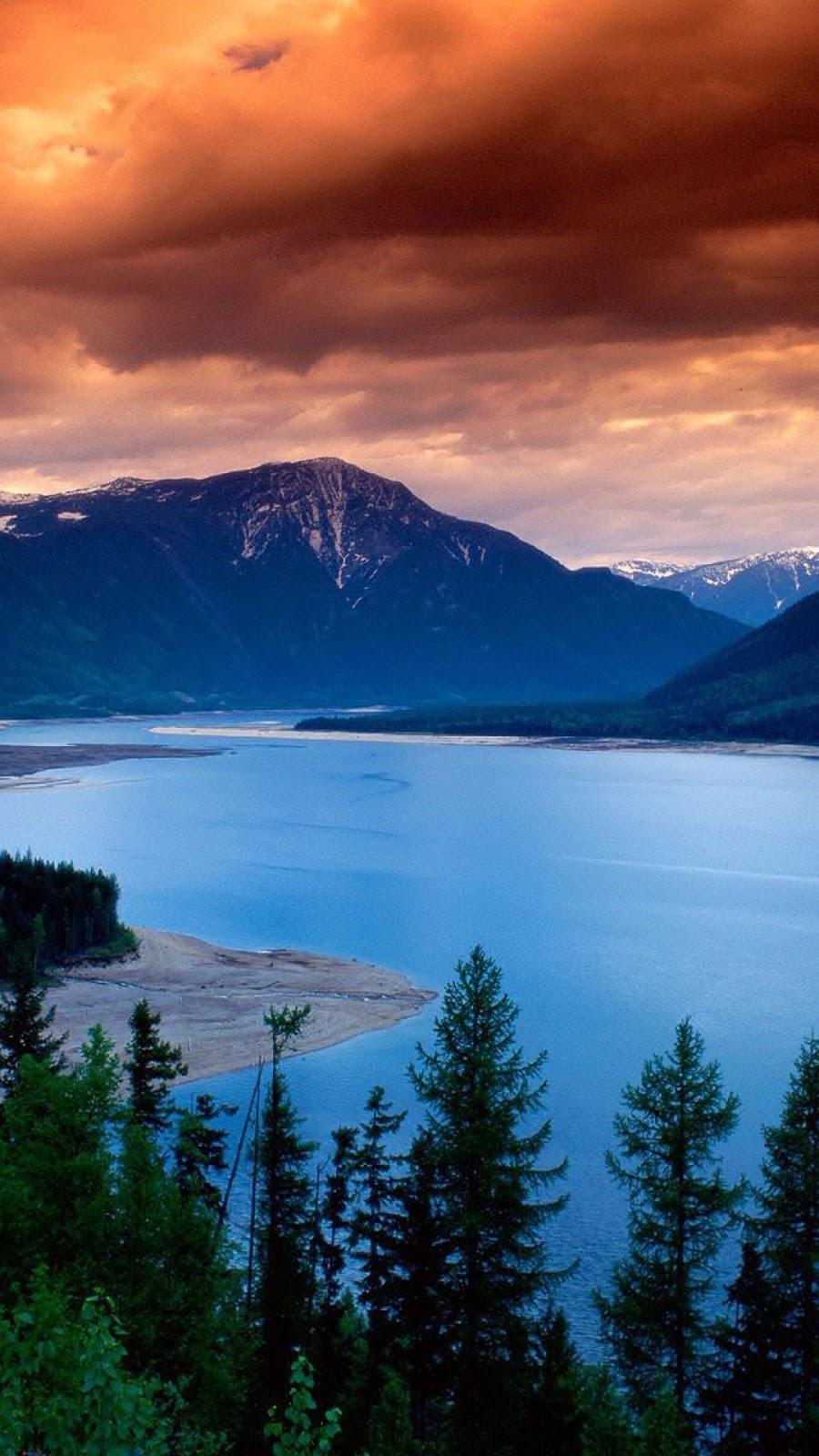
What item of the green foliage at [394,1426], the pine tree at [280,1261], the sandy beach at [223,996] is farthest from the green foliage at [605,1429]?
the sandy beach at [223,996]

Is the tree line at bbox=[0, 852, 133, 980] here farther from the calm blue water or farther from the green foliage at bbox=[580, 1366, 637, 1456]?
the green foliage at bbox=[580, 1366, 637, 1456]

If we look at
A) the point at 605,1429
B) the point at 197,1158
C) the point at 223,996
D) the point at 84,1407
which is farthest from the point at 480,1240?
the point at 223,996

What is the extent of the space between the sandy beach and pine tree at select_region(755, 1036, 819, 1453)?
32326mm

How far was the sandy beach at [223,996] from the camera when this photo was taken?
61844 millimetres

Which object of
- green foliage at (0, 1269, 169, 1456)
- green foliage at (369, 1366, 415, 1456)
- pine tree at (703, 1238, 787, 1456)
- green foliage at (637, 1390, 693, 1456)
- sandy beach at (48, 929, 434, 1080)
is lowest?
sandy beach at (48, 929, 434, 1080)

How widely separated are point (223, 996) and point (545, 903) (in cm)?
4184

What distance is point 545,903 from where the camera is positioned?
10594cm

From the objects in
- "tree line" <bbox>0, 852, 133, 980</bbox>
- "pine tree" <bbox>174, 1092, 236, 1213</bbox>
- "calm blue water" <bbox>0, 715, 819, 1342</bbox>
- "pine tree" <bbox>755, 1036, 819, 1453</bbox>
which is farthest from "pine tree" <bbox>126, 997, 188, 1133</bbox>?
"tree line" <bbox>0, 852, 133, 980</bbox>

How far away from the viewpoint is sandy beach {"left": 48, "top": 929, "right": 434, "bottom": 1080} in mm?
61844

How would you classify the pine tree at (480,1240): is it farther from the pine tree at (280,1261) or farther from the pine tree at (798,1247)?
the pine tree at (798,1247)

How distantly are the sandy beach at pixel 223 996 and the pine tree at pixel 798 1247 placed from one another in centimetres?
3233

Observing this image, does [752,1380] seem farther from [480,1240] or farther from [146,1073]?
[146,1073]

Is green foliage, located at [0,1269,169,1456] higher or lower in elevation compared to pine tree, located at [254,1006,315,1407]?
higher

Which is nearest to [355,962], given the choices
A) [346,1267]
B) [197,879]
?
[197,879]
